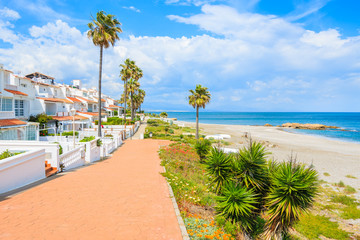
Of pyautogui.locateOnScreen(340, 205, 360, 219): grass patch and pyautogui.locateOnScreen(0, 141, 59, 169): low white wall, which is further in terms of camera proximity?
pyautogui.locateOnScreen(340, 205, 360, 219): grass patch

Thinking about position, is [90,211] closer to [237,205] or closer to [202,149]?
[237,205]

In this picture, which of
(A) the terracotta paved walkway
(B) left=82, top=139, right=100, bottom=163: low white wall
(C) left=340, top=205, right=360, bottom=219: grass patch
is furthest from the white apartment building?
(C) left=340, top=205, right=360, bottom=219: grass patch

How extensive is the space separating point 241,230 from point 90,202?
5.60 m

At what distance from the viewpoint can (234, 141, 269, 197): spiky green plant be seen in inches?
277

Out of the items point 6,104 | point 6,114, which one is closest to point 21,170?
point 6,114

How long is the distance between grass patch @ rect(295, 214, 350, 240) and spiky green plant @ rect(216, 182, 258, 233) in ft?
14.0

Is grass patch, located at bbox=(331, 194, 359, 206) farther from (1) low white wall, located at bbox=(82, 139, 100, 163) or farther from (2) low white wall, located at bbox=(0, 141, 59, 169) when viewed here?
(2) low white wall, located at bbox=(0, 141, 59, 169)

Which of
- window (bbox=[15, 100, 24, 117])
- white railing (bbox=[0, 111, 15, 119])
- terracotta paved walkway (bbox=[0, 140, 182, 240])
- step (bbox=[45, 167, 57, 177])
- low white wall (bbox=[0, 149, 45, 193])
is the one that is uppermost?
window (bbox=[15, 100, 24, 117])

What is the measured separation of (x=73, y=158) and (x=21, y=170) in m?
4.66

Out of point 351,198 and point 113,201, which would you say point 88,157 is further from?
point 351,198

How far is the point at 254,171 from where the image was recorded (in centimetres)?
712

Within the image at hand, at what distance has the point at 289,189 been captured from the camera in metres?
5.89

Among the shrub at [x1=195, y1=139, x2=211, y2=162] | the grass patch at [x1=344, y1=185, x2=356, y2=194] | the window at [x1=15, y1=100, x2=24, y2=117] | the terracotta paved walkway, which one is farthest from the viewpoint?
the window at [x1=15, y1=100, x2=24, y2=117]

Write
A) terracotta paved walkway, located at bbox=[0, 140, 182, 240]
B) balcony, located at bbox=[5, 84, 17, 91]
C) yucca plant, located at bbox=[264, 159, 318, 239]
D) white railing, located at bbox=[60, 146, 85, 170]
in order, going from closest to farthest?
terracotta paved walkway, located at bbox=[0, 140, 182, 240]
yucca plant, located at bbox=[264, 159, 318, 239]
white railing, located at bbox=[60, 146, 85, 170]
balcony, located at bbox=[5, 84, 17, 91]
